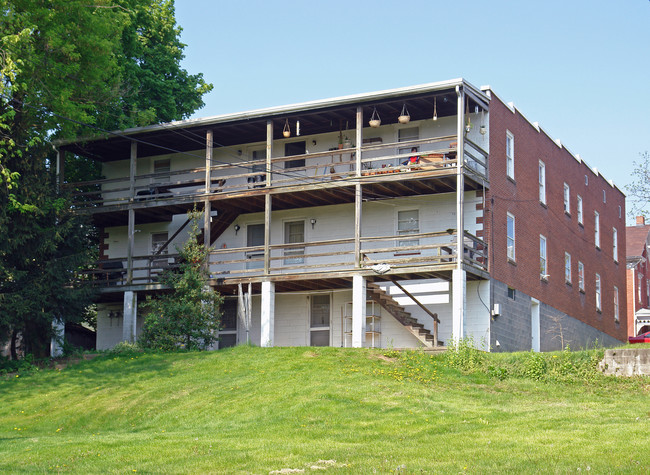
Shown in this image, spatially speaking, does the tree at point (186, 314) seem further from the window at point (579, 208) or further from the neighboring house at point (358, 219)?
the window at point (579, 208)

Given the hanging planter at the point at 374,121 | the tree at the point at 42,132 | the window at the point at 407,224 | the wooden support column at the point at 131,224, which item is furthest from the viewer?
the wooden support column at the point at 131,224

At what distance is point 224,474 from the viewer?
547 inches

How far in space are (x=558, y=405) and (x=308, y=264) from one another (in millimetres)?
13883

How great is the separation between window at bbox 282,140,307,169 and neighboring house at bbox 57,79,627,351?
8 cm

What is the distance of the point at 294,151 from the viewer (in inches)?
1345

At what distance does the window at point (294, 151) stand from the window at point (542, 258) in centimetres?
947

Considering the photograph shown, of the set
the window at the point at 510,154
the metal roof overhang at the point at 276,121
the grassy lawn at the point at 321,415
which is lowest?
the grassy lawn at the point at 321,415

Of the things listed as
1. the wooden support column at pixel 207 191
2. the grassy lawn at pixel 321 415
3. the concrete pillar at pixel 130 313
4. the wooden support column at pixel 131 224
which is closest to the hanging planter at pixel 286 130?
the wooden support column at pixel 207 191

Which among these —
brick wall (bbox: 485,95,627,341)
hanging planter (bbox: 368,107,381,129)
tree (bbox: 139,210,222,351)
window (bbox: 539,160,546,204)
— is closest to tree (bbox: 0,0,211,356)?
tree (bbox: 139,210,222,351)

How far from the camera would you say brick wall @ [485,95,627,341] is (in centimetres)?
3141

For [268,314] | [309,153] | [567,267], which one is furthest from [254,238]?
[567,267]

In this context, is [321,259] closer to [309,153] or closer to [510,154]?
[309,153]

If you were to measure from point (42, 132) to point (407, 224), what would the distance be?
12371mm

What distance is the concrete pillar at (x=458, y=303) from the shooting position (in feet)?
89.0
